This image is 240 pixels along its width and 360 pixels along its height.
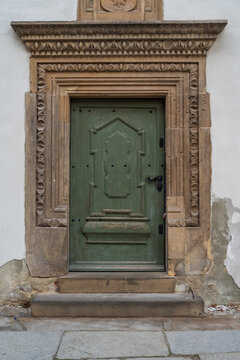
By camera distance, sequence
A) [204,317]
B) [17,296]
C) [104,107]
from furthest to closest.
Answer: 1. [104,107]
2. [17,296]
3. [204,317]

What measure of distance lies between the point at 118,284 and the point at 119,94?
213 centimetres

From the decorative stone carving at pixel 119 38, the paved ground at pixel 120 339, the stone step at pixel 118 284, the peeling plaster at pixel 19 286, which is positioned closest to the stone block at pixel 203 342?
the paved ground at pixel 120 339

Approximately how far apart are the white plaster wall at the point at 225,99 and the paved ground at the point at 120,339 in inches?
38.0

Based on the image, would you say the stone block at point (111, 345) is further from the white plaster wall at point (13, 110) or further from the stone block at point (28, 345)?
the white plaster wall at point (13, 110)

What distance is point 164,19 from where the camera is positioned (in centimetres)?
447

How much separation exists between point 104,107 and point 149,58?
0.76 meters

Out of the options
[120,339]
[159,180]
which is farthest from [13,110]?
[120,339]

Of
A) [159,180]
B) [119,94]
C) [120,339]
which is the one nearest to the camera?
[120,339]

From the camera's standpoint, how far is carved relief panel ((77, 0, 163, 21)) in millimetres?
4562

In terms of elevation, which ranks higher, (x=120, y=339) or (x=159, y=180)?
(x=159, y=180)

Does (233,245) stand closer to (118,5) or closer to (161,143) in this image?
(161,143)

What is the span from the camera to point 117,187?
467 centimetres

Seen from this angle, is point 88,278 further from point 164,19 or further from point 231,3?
point 231,3

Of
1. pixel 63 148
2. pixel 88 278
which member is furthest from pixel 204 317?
pixel 63 148
